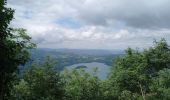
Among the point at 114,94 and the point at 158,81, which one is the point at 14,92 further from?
the point at 158,81

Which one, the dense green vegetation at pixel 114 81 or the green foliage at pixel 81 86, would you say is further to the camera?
the green foliage at pixel 81 86

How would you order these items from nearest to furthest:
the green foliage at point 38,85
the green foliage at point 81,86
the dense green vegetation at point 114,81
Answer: the green foliage at point 38,85 → the dense green vegetation at point 114,81 → the green foliage at point 81,86

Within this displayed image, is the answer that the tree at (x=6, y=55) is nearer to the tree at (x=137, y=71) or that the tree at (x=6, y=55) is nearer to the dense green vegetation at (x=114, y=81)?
the dense green vegetation at (x=114, y=81)

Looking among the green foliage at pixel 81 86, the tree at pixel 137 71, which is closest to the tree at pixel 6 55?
the green foliage at pixel 81 86

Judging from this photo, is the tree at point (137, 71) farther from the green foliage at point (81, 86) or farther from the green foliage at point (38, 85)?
the green foliage at point (38, 85)

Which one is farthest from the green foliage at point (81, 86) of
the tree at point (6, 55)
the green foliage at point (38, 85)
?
the tree at point (6, 55)

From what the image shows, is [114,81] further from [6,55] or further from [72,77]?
[6,55]

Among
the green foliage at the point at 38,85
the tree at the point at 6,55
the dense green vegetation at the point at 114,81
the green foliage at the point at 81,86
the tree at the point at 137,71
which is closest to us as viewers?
the tree at the point at 6,55

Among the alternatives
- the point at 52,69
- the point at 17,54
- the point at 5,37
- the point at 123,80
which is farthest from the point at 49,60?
the point at 123,80
